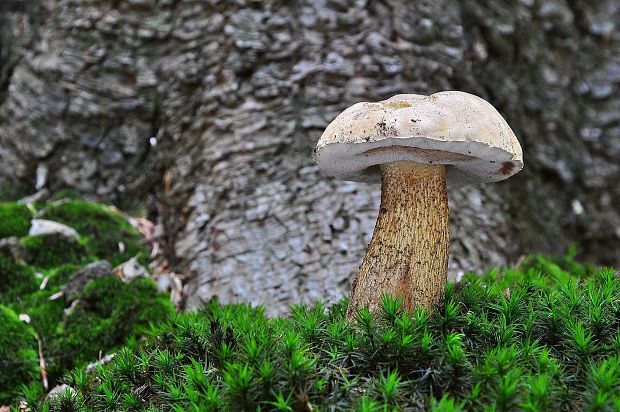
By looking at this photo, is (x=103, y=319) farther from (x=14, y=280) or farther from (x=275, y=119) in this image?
(x=275, y=119)

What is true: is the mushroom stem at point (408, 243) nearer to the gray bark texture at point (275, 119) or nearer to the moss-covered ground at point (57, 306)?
the gray bark texture at point (275, 119)

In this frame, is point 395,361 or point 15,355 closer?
point 395,361

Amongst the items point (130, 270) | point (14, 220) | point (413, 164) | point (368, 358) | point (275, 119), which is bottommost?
point (130, 270)

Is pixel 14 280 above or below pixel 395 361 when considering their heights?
below

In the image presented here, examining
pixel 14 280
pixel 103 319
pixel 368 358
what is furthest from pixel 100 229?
pixel 368 358

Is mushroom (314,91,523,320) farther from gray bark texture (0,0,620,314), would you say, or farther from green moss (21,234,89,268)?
green moss (21,234,89,268)

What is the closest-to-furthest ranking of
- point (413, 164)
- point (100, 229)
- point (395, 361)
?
point (395, 361)
point (413, 164)
point (100, 229)

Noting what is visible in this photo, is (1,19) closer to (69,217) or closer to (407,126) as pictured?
(69,217)
